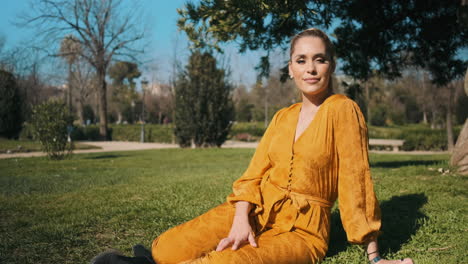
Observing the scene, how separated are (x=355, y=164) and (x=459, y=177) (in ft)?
13.9

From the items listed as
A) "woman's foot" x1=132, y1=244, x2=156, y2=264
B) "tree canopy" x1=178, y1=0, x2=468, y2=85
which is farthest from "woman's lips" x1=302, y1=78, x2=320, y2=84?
"tree canopy" x1=178, y1=0, x2=468, y2=85

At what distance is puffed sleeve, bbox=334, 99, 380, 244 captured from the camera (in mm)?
2062

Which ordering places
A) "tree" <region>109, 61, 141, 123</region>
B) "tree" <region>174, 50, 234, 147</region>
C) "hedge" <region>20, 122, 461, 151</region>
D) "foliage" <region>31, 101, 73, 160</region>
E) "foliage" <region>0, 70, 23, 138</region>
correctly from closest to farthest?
"foliage" <region>31, 101, 73, 160</region>
"tree" <region>174, 50, 234, 147</region>
"hedge" <region>20, 122, 461, 151</region>
"foliage" <region>0, 70, 23, 138</region>
"tree" <region>109, 61, 141, 123</region>

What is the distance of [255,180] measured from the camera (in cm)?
227

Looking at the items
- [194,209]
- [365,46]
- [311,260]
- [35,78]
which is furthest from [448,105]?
[35,78]

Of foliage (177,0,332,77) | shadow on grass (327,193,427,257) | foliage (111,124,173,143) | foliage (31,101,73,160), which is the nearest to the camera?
shadow on grass (327,193,427,257)

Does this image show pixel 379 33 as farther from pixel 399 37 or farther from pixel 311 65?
pixel 311 65

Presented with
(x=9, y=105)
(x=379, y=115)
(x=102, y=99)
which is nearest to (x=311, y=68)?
(x=9, y=105)

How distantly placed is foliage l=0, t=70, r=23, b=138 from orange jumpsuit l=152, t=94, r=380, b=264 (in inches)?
959

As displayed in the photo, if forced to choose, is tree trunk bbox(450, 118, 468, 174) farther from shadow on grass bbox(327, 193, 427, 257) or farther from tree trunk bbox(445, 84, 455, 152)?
tree trunk bbox(445, 84, 455, 152)

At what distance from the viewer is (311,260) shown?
2057 mm

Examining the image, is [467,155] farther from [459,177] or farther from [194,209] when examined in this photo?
[194,209]

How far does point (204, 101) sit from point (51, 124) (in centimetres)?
803

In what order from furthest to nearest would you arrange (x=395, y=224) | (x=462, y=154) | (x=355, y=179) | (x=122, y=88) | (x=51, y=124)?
(x=122, y=88) → (x=51, y=124) → (x=462, y=154) → (x=395, y=224) → (x=355, y=179)
